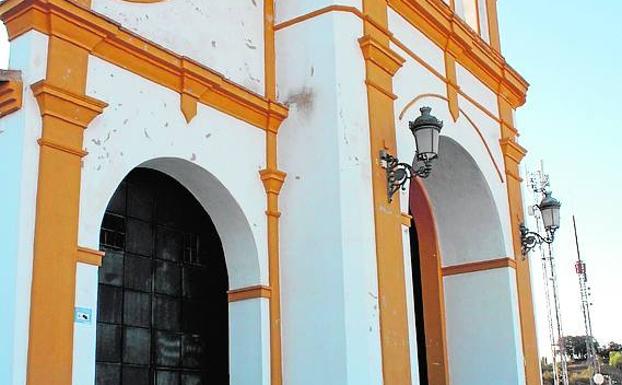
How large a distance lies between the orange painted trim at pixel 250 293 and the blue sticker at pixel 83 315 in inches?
81.3

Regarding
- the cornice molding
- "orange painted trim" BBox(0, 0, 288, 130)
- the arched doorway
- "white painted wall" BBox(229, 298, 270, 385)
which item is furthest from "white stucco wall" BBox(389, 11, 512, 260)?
the arched doorway

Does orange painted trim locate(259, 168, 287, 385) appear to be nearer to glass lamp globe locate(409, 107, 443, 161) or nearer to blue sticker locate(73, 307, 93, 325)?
glass lamp globe locate(409, 107, 443, 161)

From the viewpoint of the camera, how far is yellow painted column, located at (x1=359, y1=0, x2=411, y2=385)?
7.84 meters

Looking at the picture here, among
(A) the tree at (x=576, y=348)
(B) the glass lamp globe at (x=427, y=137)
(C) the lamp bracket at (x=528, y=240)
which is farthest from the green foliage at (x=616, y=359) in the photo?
(B) the glass lamp globe at (x=427, y=137)

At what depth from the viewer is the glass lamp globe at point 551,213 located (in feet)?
35.3

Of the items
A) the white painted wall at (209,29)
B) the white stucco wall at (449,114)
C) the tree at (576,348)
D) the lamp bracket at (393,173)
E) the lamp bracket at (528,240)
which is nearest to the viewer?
the white painted wall at (209,29)

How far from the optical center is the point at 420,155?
8.00 m

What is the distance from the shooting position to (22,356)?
5445 millimetres

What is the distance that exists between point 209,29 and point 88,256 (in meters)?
2.85

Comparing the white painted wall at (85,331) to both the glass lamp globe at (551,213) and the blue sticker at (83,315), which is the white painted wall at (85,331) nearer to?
the blue sticker at (83,315)

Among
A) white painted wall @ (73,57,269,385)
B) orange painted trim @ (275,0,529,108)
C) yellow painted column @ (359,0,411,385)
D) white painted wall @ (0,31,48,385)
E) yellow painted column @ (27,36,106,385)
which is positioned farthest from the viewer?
orange painted trim @ (275,0,529,108)

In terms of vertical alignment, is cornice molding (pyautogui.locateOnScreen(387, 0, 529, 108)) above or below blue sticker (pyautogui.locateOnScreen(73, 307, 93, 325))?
above

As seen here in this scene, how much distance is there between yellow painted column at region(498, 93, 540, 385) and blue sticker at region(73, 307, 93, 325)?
668 cm

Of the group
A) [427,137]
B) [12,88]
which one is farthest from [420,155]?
[12,88]
